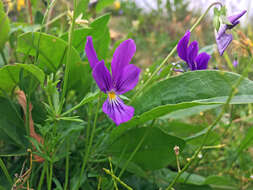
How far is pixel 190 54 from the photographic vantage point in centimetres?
83

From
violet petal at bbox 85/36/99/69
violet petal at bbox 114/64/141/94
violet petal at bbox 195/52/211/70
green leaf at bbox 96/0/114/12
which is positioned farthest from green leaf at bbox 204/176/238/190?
green leaf at bbox 96/0/114/12

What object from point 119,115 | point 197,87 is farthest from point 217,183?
point 119,115

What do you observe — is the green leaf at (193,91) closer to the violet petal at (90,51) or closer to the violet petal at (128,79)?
the violet petal at (128,79)

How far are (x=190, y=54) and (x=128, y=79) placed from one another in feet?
0.65

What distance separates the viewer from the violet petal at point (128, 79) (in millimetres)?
727

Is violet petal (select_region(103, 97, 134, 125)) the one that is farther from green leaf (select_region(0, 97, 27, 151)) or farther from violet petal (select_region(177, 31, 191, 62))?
green leaf (select_region(0, 97, 27, 151))

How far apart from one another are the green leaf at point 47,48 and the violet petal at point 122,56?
24cm

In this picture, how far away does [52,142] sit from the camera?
0.77m

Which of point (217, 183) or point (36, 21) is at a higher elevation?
point (36, 21)

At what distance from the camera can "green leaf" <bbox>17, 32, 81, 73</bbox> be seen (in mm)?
877

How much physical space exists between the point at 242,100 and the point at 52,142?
1.55 feet

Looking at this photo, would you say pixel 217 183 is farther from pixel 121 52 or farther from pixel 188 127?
pixel 121 52

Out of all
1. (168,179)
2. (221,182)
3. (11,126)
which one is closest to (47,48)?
(11,126)

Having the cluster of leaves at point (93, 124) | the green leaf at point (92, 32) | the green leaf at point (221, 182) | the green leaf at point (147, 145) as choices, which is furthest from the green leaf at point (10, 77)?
the green leaf at point (221, 182)
